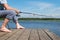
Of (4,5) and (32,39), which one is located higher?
(4,5)

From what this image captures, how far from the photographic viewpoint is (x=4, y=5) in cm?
722

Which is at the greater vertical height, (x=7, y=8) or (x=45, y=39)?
(x=7, y=8)

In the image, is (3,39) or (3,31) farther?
(3,31)

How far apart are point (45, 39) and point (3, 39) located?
929 millimetres

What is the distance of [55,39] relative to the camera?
5.13 m

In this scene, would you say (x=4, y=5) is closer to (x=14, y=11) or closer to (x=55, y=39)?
(x=14, y=11)

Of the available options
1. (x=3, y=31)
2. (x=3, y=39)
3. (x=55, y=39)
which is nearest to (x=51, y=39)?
(x=55, y=39)

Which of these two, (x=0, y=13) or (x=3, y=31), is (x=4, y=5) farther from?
(x=3, y=31)

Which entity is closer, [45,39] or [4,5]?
[45,39]

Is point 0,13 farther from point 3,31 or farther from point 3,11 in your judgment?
point 3,31

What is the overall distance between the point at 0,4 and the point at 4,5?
13 cm

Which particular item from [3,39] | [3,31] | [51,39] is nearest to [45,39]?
[51,39]

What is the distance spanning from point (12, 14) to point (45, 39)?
239cm

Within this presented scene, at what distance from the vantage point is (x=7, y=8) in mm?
7297
